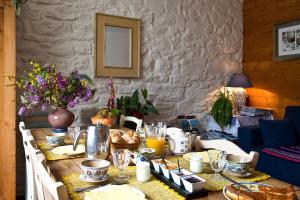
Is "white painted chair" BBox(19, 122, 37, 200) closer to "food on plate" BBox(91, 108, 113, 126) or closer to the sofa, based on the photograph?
"food on plate" BBox(91, 108, 113, 126)

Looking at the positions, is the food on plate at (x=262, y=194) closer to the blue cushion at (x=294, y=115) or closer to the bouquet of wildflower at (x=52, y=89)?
the bouquet of wildflower at (x=52, y=89)

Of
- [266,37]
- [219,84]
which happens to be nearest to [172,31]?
[219,84]

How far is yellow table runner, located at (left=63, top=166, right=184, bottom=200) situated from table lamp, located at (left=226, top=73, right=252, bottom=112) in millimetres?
Result: 2970

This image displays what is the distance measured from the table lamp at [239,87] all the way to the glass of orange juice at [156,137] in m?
2.48

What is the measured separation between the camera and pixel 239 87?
155 inches

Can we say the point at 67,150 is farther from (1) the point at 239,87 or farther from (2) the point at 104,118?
(1) the point at 239,87

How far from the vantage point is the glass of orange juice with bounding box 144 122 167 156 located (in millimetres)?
1454

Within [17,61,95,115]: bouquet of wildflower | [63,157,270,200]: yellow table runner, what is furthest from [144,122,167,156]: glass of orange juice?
[17,61,95,115]: bouquet of wildflower

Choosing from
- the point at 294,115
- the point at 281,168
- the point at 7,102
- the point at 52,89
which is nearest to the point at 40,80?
the point at 52,89

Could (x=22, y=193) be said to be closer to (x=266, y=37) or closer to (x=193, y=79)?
(x=193, y=79)

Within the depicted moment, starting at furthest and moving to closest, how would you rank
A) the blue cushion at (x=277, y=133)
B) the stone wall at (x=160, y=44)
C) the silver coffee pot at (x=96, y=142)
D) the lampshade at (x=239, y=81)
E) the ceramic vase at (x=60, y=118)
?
the lampshade at (x=239, y=81) < the blue cushion at (x=277, y=133) < the stone wall at (x=160, y=44) < the ceramic vase at (x=60, y=118) < the silver coffee pot at (x=96, y=142)

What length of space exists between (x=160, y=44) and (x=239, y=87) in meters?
1.31

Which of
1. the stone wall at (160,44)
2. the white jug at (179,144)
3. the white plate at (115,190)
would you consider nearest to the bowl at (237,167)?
the white jug at (179,144)

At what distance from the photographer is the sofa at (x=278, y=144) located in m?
2.54
